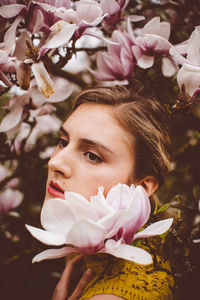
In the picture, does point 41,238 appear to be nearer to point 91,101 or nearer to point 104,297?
point 104,297

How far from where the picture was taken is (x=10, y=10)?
82cm

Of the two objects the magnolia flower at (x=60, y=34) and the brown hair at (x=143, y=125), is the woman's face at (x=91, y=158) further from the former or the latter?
the magnolia flower at (x=60, y=34)

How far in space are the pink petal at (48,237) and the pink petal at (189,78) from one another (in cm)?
46

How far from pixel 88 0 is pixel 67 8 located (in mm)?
70

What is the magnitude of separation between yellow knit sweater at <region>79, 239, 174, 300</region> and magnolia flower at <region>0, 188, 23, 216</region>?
598 millimetres

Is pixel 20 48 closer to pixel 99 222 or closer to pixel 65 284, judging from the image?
pixel 99 222

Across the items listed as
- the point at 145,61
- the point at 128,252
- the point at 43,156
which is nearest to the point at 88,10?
the point at 145,61

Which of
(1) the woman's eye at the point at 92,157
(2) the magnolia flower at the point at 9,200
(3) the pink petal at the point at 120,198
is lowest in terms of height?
(2) the magnolia flower at the point at 9,200

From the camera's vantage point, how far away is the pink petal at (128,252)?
1.96 ft

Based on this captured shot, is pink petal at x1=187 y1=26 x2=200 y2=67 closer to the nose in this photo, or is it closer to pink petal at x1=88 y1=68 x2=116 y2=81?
pink petal at x1=88 y1=68 x2=116 y2=81

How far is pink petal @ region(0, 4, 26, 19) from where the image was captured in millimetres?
811

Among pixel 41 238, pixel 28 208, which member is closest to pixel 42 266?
pixel 28 208

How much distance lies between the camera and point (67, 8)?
2.82 feet

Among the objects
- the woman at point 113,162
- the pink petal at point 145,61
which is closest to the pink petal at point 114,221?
the woman at point 113,162
